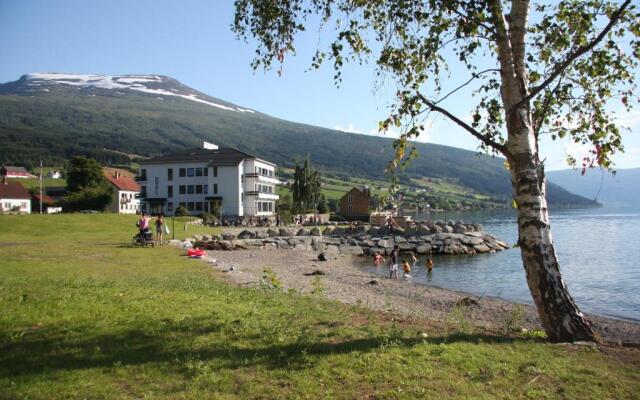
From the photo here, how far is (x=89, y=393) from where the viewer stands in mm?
7117

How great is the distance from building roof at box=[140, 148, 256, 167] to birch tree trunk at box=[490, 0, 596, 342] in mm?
82935

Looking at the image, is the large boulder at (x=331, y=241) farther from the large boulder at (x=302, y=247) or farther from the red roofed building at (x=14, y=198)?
the red roofed building at (x=14, y=198)

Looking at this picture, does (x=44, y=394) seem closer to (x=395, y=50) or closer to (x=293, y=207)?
(x=395, y=50)

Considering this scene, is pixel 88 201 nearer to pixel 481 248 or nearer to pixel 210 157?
pixel 210 157

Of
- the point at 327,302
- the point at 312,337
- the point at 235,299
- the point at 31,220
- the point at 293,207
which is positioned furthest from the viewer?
the point at 293,207

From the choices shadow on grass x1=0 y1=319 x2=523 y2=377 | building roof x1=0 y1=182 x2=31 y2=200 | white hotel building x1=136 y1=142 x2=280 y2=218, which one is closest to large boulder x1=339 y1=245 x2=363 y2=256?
white hotel building x1=136 y1=142 x2=280 y2=218

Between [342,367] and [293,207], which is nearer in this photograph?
[342,367]

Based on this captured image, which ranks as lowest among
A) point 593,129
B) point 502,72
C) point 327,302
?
point 327,302

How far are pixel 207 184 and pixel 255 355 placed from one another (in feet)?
290

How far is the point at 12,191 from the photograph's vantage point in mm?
104562

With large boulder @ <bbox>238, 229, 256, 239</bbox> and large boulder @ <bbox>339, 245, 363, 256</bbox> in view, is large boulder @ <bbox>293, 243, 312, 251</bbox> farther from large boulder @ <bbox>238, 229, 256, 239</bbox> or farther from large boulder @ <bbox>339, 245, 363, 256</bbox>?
large boulder @ <bbox>238, 229, 256, 239</bbox>

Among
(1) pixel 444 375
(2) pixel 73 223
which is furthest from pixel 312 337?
(2) pixel 73 223

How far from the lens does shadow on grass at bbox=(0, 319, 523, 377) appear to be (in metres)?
8.25

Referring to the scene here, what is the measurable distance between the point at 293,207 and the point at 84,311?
95732 millimetres
